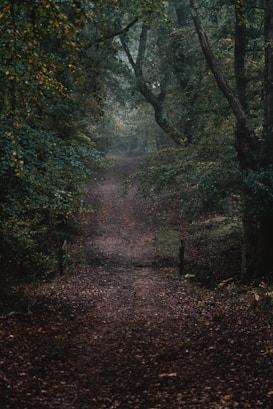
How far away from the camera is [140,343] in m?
9.08

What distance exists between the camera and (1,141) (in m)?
8.41

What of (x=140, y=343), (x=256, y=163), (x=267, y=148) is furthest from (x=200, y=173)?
(x=140, y=343)

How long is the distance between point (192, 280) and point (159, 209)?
532 inches

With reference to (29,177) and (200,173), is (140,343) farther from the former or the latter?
(200,173)

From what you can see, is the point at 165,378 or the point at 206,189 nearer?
the point at 165,378

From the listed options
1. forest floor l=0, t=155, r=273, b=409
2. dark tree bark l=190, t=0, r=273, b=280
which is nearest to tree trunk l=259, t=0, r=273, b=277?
dark tree bark l=190, t=0, r=273, b=280

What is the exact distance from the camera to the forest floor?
257 inches

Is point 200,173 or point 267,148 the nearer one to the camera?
point 267,148

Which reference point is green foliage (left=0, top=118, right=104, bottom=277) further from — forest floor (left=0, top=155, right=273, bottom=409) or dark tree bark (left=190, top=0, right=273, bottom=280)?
dark tree bark (left=190, top=0, right=273, bottom=280)

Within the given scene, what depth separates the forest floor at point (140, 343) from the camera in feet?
21.4

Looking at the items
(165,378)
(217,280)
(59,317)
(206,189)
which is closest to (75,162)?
(59,317)

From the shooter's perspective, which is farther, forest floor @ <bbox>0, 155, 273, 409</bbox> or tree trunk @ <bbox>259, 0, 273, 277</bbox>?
tree trunk @ <bbox>259, 0, 273, 277</bbox>

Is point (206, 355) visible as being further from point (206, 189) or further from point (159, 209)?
point (159, 209)

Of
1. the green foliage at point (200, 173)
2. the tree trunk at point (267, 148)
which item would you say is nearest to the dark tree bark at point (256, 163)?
the tree trunk at point (267, 148)
